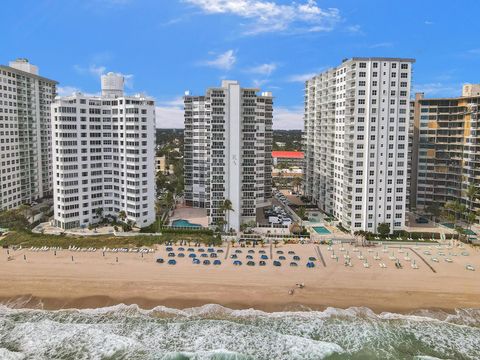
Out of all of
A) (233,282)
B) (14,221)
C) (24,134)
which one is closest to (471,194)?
(233,282)

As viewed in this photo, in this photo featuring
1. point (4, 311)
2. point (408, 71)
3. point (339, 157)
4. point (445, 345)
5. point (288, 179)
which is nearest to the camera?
point (445, 345)

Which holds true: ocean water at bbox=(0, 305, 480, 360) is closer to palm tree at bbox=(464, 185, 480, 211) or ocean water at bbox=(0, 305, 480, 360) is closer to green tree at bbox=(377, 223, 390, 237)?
green tree at bbox=(377, 223, 390, 237)

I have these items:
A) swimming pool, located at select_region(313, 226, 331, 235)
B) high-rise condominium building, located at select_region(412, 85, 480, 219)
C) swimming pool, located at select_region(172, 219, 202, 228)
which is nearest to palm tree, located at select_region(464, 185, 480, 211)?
high-rise condominium building, located at select_region(412, 85, 480, 219)

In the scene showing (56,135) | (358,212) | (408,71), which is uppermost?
(408,71)

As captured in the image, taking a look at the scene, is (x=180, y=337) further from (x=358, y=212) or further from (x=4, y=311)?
(x=358, y=212)

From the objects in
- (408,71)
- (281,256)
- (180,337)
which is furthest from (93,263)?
(408,71)

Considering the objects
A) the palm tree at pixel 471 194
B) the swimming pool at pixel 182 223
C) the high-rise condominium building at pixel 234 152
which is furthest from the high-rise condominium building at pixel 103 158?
the palm tree at pixel 471 194
